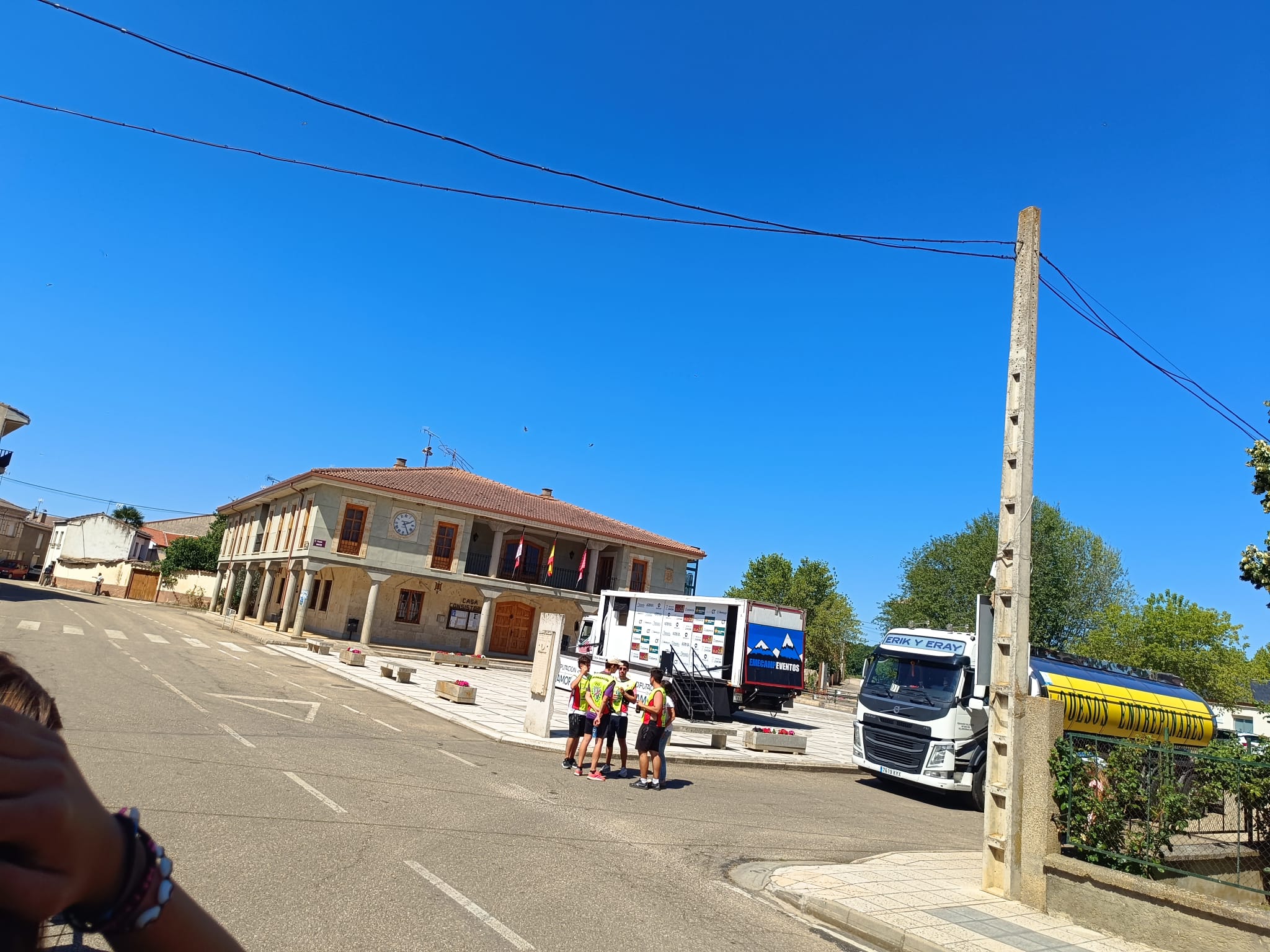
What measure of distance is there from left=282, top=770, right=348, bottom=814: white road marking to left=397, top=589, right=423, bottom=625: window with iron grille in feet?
100

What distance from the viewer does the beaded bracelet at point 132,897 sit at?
3.21ft

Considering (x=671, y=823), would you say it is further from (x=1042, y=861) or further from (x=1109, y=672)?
(x=1109, y=672)

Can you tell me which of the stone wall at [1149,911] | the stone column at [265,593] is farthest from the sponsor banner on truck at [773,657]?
the stone column at [265,593]

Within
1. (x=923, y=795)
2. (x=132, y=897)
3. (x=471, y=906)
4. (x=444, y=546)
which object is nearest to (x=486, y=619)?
(x=444, y=546)

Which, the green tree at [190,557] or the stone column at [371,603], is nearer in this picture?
the stone column at [371,603]

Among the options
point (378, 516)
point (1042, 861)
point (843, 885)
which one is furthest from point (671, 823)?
point (378, 516)

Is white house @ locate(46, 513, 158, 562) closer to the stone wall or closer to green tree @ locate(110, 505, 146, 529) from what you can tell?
green tree @ locate(110, 505, 146, 529)

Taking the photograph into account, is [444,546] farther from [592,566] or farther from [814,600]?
[814,600]

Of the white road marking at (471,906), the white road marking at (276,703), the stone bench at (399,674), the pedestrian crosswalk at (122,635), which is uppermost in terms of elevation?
the stone bench at (399,674)

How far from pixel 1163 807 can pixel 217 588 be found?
54945mm

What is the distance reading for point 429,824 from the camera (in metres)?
8.20

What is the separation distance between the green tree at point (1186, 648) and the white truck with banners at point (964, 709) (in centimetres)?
1924

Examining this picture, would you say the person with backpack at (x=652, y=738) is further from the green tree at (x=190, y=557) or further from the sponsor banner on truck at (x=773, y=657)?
the green tree at (x=190, y=557)

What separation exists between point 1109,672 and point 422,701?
1422 cm
